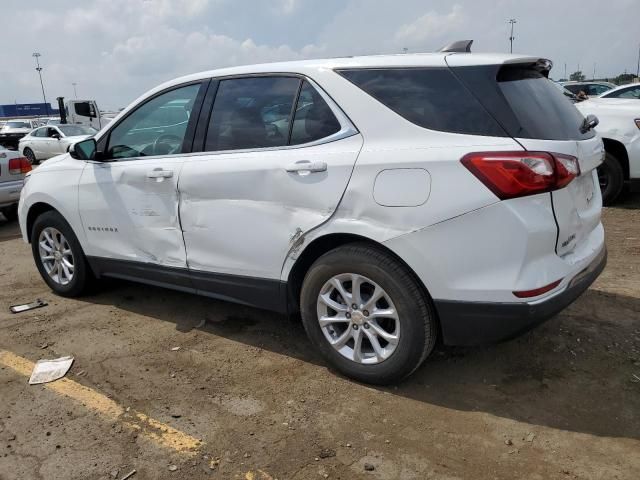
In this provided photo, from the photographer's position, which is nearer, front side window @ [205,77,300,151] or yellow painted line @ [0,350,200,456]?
yellow painted line @ [0,350,200,456]

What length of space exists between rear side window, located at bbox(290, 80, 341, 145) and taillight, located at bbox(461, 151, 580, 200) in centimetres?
86

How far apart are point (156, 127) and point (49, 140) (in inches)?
704

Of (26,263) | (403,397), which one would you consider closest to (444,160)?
(403,397)

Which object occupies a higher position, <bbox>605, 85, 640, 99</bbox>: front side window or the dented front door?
<bbox>605, 85, 640, 99</bbox>: front side window

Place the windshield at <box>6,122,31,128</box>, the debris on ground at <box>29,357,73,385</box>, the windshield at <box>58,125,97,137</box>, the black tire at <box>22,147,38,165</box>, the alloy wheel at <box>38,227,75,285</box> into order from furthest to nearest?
1. the windshield at <box>6,122,31,128</box>
2. the black tire at <box>22,147,38,165</box>
3. the windshield at <box>58,125,97,137</box>
4. the alloy wheel at <box>38,227,75,285</box>
5. the debris on ground at <box>29,357,73,385</box>

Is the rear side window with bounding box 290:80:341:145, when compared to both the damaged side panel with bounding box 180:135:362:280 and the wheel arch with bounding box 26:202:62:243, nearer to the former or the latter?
the damaged side panel with bounding box 180:135:362:280

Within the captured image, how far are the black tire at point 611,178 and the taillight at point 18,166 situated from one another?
840cm

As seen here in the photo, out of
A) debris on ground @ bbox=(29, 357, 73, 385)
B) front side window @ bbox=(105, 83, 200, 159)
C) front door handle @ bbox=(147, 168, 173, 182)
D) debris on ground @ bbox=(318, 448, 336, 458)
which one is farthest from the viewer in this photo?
front side window @ bbox=(105, 83, 200, 159)

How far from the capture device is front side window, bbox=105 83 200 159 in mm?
3809

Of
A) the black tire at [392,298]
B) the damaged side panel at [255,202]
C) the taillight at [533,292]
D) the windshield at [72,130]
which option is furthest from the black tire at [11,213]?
the windshield at [72,130]

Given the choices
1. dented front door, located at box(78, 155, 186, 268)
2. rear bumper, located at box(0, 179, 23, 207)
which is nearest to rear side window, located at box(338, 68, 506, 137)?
dented front door, located at box(78, 155, 186, 268)

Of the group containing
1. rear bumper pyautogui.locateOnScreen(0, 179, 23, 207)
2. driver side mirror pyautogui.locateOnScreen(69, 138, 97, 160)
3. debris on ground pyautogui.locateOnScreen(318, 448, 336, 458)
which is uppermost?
driver side mirror pyautogui.locateOnScreen(69, 138, 97, 160)

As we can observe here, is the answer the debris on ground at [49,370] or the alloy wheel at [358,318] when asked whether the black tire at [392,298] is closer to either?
the alloy wheel at [358,318]

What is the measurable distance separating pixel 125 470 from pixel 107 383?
3.00 ft
